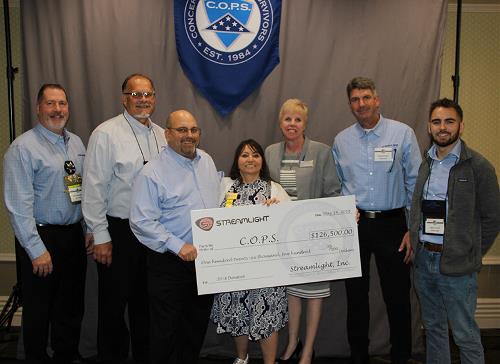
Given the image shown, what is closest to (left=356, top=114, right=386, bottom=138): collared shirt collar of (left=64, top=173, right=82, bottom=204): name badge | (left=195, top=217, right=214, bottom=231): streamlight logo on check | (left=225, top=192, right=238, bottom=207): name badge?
(left=225, top=192, right=238, bottom=207): name badge

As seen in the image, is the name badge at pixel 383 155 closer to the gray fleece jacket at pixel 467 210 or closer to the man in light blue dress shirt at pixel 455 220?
the man in light blue dress shirt at pixel 455 220

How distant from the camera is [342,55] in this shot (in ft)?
11.8

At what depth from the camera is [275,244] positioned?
2.86 meters

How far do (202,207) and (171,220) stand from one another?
0.19 metres

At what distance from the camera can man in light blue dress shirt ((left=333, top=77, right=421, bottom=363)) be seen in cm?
312

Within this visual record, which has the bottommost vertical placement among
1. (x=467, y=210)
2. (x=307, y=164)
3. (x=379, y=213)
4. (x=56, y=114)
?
(x=379, y=213)

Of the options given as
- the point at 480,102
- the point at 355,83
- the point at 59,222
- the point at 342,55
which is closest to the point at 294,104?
the point at 355,83

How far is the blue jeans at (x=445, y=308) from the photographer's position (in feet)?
8.55

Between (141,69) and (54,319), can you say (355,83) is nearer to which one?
(141,69)

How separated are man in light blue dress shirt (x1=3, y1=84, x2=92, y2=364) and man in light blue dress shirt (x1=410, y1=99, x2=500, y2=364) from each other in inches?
85.0

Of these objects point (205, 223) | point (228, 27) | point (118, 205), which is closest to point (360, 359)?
point (205, 223)

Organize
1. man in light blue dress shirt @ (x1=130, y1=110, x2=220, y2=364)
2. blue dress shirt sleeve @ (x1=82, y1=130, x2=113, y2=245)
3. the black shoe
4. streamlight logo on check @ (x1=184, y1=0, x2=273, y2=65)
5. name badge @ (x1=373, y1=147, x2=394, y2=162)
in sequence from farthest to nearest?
1. streamlight logo on check @ (x1=184, y1=0, x2=273, y2=65)
2. the black shoe
3. name badge @ (x1=373, y1=147, x2=394, y2=162)
4. blue dress shirt sleeve @ (x1=82, y1=130, x2=113, y2=245)
5. man in light blue dress shirt @ (x1=130, y1=110, x2=220, y2=364)

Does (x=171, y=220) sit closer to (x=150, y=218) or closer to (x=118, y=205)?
(x=150, y=218)

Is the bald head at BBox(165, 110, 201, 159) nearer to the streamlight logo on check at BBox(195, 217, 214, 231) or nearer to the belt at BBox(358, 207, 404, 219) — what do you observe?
the streamlight logo on check at BBox(195, 217, 214, 231)
